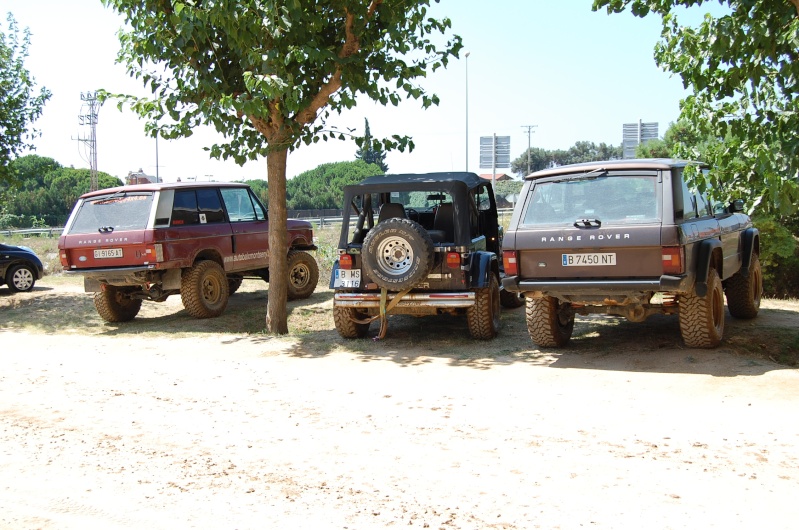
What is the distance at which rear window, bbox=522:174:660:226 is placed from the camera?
8250 mm

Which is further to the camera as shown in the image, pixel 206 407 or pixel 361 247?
pixel 361 247

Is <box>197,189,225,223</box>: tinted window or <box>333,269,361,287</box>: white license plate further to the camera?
<box>197,189,225,223</box>: tinted window

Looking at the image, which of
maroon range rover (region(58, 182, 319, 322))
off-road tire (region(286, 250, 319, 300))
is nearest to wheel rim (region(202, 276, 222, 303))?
maroon range rover (region(58, 182, 319, 322))

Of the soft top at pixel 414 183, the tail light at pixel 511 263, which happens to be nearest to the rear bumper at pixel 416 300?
the tail light at pixel 511 263

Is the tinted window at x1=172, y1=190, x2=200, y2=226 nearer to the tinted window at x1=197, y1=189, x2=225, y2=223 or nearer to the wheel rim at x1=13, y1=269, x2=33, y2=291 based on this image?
the tinted window at x1=197, y1=189, x2=225, y2=223

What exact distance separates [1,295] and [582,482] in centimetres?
1610

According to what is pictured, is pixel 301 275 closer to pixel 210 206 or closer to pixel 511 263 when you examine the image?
pixel 210 206

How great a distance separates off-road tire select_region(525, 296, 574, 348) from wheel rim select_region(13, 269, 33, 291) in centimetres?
1297

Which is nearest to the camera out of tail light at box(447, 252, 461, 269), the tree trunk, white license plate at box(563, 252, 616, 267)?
white license plate at box(563, 252, 616, 267)

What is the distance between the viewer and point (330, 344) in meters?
10.3

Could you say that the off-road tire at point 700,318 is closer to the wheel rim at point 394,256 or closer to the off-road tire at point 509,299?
the wheel rim at point 394,256

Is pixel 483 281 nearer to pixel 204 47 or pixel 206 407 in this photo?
pixel 206 407

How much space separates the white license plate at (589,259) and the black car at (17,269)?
1374 centimetres

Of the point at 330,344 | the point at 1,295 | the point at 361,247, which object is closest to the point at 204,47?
the point at 361,247
